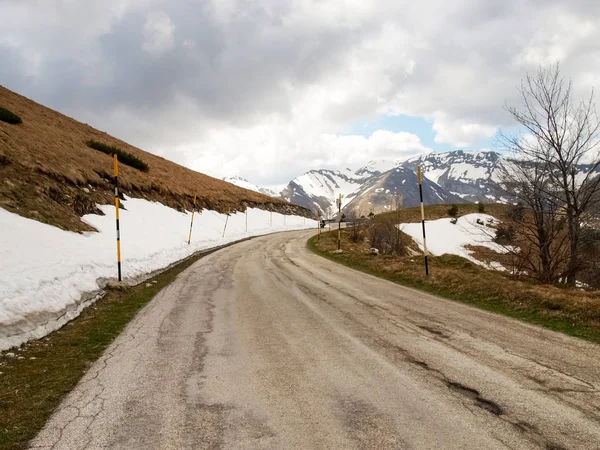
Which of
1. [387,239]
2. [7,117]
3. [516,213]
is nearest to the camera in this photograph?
[516,213]

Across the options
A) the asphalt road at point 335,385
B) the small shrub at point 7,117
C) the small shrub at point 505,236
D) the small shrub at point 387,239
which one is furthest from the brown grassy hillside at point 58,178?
the small shrub at point 505,236

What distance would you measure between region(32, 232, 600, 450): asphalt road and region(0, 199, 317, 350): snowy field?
178 cm

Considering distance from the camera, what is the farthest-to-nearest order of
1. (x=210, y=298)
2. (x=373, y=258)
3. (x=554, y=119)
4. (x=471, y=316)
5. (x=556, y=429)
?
(x=373, y=258)
(x=554, y=119)
(x=210, y=298)
(x=471, y=316)
(x=556, y=429)

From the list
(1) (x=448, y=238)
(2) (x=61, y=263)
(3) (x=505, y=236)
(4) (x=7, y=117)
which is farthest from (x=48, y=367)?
(1) (x=448, y=238)

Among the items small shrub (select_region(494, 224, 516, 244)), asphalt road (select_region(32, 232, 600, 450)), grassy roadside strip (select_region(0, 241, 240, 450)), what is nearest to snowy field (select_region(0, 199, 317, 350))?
grassy roadside strip (select_region(0, 241, 240, 450))

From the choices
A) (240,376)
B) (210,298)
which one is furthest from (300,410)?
(210,298)

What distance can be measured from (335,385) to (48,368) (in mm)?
4025

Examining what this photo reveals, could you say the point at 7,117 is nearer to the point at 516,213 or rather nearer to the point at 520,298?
the point at 520,298

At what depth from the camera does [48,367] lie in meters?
5.32

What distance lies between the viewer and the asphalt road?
340cm

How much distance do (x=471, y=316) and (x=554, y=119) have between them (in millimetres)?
10281

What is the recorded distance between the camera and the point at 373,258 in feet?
62.5

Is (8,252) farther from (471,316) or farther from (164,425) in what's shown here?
(471,316)

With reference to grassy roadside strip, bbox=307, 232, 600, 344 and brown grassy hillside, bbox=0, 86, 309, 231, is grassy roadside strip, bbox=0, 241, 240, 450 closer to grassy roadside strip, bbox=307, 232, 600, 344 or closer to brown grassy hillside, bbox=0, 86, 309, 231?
grassy roadside strip, bbox=307, 232, 600, 344
